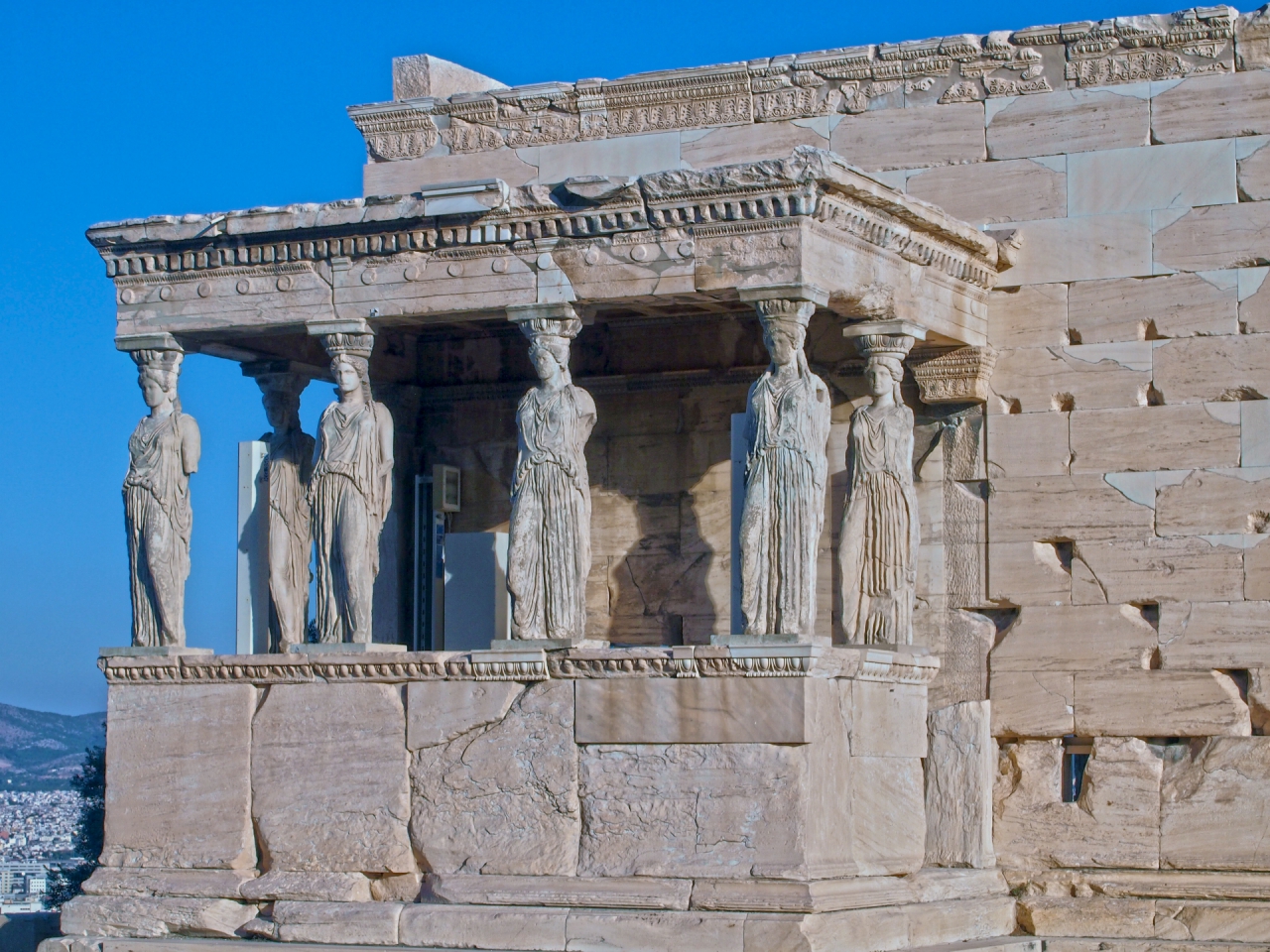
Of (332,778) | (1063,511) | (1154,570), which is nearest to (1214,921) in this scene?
(1154,570)

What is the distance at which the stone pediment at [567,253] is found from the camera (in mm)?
13070

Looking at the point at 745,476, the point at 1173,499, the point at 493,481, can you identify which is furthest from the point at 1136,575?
the point at 493,481

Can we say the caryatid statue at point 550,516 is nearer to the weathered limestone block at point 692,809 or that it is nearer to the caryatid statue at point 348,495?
the weathered limestone block at point 692,809

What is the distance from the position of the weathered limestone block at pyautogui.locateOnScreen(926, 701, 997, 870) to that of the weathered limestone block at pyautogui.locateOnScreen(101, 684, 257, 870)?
3.82 m

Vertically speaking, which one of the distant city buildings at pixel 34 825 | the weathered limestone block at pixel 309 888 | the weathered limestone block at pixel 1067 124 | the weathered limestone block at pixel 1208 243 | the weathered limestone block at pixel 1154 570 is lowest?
the distant city buildings at pixel 34 825

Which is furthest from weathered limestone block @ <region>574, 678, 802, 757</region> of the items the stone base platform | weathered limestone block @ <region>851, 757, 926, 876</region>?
the stone base platform

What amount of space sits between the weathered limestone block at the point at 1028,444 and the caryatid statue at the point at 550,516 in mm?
2601

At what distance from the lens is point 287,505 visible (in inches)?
580

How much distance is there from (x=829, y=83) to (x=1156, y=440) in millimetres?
2980

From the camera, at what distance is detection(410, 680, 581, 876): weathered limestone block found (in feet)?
43.2

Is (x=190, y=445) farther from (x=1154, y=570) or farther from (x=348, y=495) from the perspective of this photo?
(x=1154, y=570)

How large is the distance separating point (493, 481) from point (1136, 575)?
13.6 ft

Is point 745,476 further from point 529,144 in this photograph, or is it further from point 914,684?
point 529,144

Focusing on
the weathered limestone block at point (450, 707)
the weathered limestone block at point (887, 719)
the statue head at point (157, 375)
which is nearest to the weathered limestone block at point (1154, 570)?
the weathered limestone block at point (887, 719)
